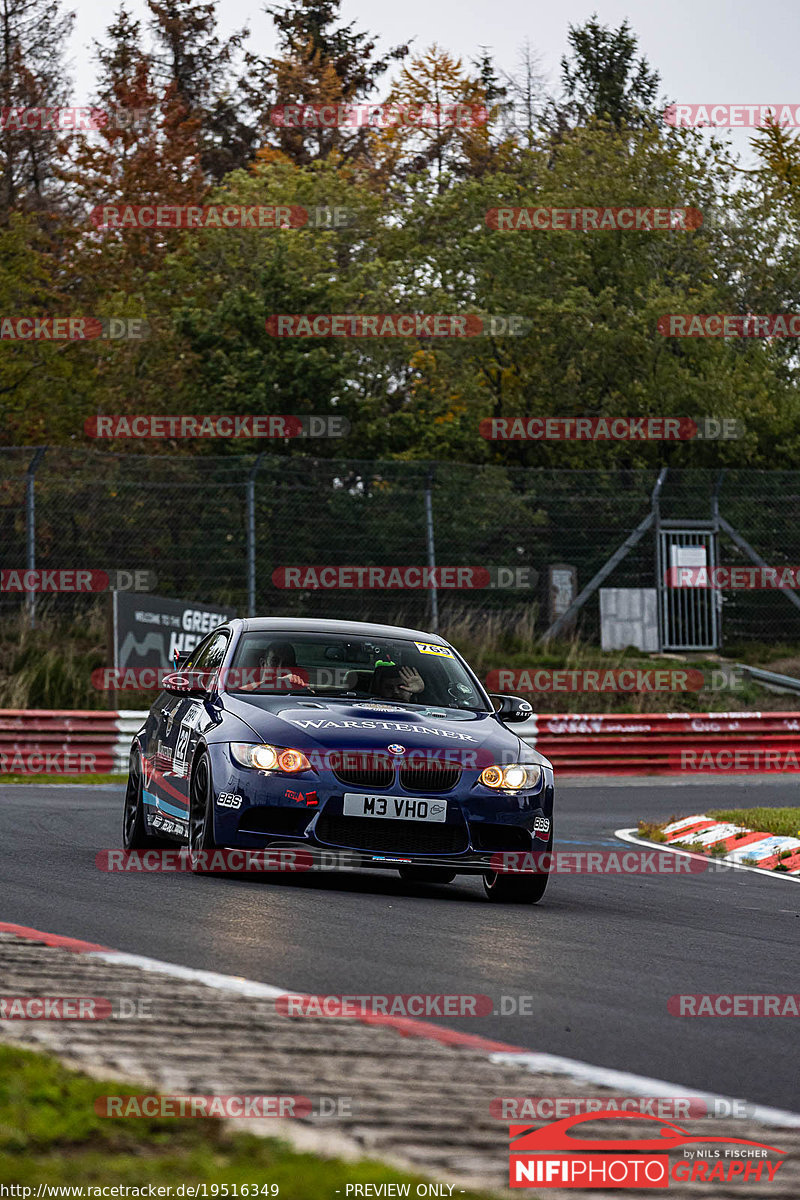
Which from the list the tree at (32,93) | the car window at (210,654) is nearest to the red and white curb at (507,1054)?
the car window at (210,654)

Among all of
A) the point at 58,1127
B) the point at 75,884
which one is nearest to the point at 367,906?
the point at 75,884

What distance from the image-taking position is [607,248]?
36.6 meters

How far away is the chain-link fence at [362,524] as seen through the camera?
2227cm

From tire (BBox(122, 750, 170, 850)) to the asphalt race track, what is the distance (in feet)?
0.90

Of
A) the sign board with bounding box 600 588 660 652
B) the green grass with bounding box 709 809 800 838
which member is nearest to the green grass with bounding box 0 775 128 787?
the green grass with bounding box 709 809 800 838

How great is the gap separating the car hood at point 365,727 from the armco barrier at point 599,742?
11126mm

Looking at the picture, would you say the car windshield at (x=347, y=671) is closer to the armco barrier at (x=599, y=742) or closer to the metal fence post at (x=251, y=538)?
the armco barrier at (x=599, y=742)

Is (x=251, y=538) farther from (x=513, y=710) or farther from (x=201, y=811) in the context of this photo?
(x=201, y=811)

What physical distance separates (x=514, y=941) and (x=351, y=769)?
165cm

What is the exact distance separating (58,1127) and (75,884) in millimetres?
5350

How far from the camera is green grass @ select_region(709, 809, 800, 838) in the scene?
13875mm

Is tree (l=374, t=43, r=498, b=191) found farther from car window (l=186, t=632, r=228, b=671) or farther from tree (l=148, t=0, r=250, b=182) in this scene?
car window (l=186, t=632, r=228, b=671)

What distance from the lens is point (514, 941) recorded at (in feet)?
24.9

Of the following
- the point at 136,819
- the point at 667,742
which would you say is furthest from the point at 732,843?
the point at 667,742
